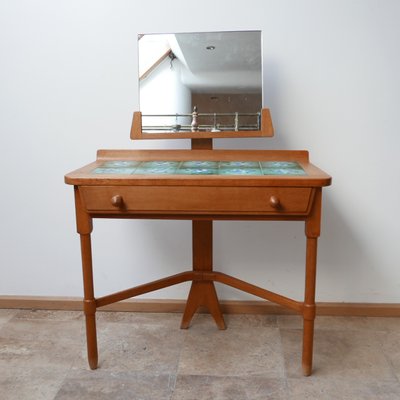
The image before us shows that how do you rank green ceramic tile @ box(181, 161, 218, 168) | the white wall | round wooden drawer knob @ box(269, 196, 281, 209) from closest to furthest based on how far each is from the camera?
round wooden drawer knob @ box(269, 196, 281, 209)
green ceramic tile @ box(181, 161, 218, 168)
the white wall

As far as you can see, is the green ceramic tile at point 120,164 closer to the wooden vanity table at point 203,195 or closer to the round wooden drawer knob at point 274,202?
the wooden vanity table at point 203,195

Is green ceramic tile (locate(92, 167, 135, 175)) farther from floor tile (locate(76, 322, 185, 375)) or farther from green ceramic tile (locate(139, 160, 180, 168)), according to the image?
floor tile (locate(76, 322, 185, 375))

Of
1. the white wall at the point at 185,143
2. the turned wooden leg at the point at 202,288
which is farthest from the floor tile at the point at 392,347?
the turned wooden leg at the point at 202,288

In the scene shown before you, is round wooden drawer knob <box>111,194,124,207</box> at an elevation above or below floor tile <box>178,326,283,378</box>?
above

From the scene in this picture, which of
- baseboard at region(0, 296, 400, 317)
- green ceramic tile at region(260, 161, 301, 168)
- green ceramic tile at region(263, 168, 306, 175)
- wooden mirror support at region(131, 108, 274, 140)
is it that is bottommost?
baseboard at region(0, 296, 400, 317)

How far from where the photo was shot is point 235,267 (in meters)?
2.48

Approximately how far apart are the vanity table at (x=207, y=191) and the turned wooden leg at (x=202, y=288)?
0.30 meters

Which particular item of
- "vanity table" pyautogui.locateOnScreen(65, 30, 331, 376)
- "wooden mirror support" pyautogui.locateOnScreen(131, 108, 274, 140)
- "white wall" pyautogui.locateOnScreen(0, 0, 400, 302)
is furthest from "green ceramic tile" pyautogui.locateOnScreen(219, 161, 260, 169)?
"white wall" pyautogui.locateOnScreen(0, 0, 400, 302)

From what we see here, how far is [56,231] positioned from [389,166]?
5.48 ft

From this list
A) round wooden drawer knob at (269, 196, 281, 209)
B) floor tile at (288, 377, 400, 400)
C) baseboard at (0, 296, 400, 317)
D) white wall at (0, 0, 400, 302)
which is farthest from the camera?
baseboard at (0, 296, 400, 317)

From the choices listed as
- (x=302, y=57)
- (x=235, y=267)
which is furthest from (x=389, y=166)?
(x=235, y=267)

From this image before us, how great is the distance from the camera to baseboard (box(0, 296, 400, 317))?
8.07ft

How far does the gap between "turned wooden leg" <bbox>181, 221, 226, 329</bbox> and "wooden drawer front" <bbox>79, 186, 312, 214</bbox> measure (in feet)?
1.69

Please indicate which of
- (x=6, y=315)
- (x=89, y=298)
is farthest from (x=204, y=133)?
(x=6, y=315)
